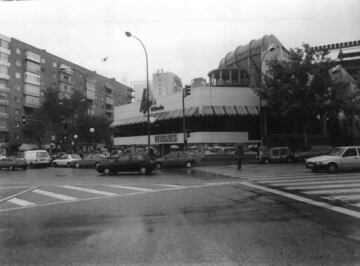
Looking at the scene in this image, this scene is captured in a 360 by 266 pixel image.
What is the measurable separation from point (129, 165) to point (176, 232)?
1527 centimetres

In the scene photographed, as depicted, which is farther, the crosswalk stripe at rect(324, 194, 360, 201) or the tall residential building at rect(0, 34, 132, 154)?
the tall residential building at rect(0, 34, 132, 154)

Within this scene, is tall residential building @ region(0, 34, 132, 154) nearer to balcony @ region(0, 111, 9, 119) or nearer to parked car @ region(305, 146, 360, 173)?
balcony @ region(0, 111, 9, 119)

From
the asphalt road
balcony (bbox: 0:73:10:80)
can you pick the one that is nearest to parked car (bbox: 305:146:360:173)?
the asphalt road

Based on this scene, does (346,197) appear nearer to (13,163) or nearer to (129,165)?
(129,165)

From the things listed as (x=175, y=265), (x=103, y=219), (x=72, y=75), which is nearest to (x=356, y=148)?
(x=103, y=219)

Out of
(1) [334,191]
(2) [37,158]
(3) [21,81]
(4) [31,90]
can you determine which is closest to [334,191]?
(1) [334,191]

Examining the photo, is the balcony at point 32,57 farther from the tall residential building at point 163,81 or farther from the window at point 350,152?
the window at point 350,152

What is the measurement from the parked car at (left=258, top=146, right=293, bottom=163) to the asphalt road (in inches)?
894

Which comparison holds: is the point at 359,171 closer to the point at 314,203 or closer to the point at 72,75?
the point at 314,203

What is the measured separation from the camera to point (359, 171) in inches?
760

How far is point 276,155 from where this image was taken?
3338 cm

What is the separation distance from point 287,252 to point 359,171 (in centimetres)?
1592

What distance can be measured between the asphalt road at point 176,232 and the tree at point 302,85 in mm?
23893

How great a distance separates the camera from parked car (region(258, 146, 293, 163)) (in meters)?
33.3
